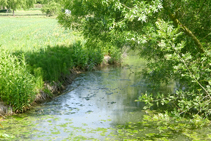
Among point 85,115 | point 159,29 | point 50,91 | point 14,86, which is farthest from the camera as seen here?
point 50,91

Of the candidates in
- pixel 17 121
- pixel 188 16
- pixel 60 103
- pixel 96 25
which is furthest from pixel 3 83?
pixel 188 16

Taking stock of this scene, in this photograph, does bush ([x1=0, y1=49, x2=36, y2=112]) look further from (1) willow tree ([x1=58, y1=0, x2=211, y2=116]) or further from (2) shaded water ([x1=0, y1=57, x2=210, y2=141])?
(1) willow tree ([x1=58, y1=0, x2=211, y2=116])

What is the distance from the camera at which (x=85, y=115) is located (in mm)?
8688

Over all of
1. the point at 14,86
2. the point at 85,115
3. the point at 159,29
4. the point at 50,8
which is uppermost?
the point at 50,8

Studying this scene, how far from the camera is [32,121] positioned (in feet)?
25.7

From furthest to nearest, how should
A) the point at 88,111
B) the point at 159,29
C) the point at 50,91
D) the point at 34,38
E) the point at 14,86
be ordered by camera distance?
1. the point at 34,38
2. the point at 50,91
3. the point at 88,111
4. the point at 14,86
5. the point at 159,29

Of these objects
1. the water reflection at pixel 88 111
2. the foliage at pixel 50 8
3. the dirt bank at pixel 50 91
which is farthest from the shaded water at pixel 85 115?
the foliage at pixel 50 8

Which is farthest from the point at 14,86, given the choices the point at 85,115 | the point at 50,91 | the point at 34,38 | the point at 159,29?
the point at 34,38

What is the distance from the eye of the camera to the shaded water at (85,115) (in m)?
6.79

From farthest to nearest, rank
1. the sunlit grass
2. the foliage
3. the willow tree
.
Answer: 1. the foliage
2. the sunlit grass
3. the willow tree

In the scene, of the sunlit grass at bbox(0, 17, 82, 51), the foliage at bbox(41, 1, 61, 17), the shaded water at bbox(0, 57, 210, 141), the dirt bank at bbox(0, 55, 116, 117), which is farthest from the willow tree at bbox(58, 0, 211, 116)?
the foliage at bbox(41, 1, 61, 17)

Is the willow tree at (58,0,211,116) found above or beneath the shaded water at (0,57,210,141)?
above

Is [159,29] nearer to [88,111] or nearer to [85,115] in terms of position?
[85,115]

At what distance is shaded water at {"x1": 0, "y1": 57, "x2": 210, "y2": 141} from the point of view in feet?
22.3
